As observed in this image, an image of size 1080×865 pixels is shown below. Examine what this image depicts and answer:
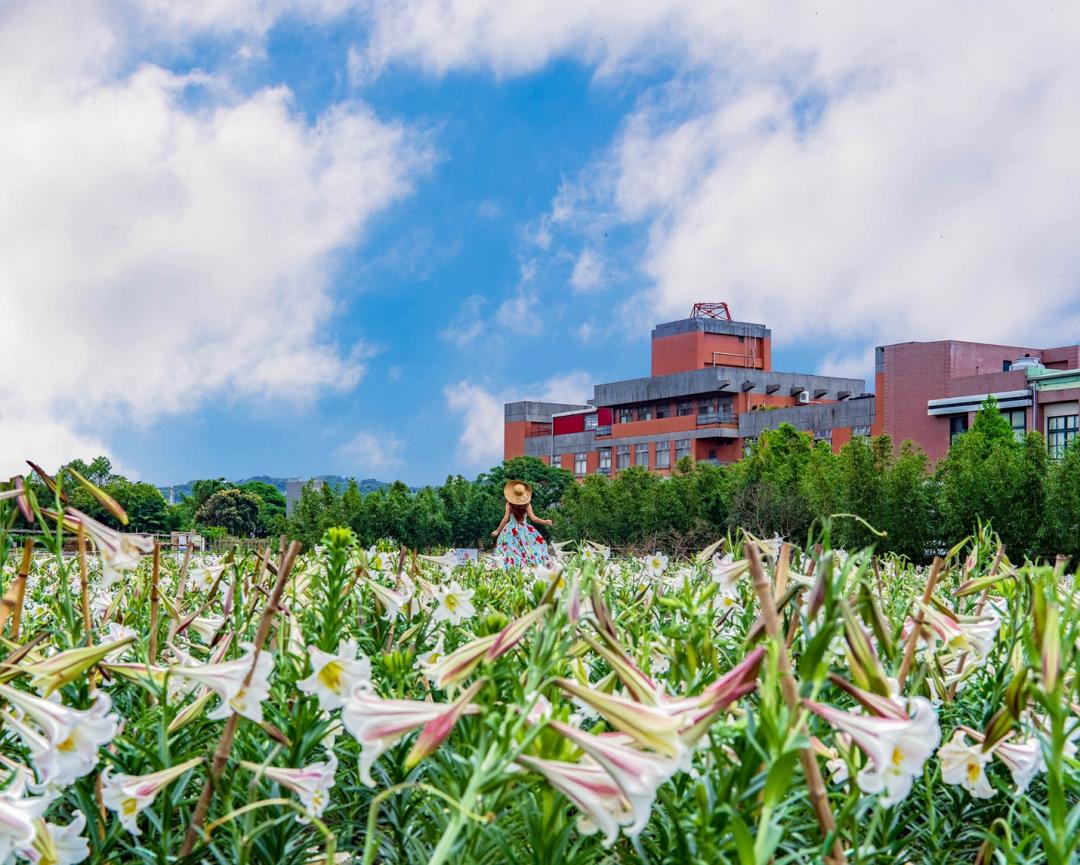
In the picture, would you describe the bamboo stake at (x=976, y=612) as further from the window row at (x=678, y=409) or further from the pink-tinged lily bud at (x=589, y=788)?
the window row at (x=678, y=409)

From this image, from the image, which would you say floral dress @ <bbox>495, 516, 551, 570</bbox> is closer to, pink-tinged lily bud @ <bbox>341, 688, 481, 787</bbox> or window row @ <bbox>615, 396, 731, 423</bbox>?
pink-tinged lily bud @ <bbox>341, 688, 481, 787</bbox>

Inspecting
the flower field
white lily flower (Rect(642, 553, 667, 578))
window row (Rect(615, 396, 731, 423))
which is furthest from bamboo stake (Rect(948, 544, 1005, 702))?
window row (Rect(615, 396, 731, 423))

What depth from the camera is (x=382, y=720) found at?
1.01 m

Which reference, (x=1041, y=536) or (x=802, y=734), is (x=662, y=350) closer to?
(x=1041, y=536)

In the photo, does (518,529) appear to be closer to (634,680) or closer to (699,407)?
(634,680)

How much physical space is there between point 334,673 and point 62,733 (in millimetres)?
304

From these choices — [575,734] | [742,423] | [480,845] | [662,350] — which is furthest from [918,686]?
[662,350]

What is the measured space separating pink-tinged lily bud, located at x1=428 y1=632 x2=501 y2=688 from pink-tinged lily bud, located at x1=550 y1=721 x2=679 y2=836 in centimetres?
18

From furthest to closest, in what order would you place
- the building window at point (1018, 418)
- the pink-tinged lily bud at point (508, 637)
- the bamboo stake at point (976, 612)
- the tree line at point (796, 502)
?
1. the building window at point (1018, 418)
2. the tree line at point (796, 502)
3. the bamboo stake at point (976, 612)
4. the pink-tinged lily bud at point (508, 637)

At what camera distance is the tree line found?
24453 millimetres

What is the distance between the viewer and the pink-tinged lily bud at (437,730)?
3.10ft

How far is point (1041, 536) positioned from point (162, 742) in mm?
25131

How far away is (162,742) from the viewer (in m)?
1.53

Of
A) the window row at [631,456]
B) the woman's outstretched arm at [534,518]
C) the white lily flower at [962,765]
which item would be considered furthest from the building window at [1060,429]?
the white lily flower at [962,765]
